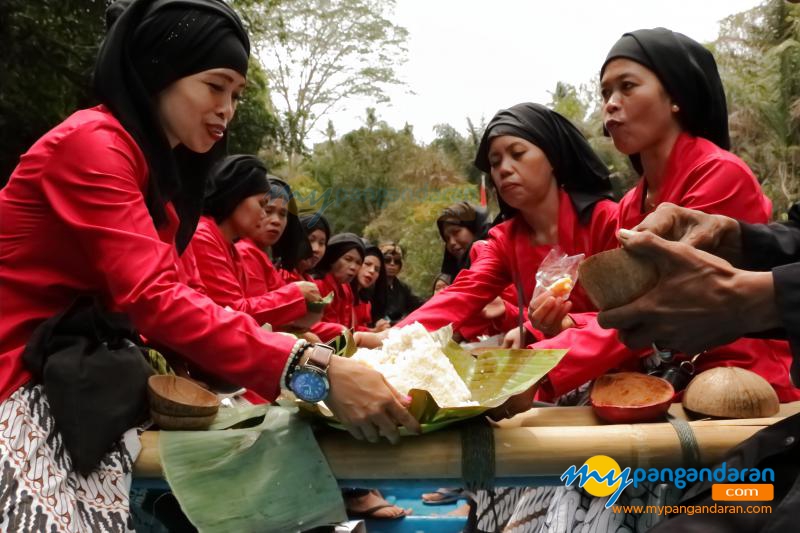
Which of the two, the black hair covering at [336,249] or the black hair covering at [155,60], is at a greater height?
the black hair covering at [155,60]

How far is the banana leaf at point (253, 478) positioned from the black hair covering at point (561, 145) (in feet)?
5.56

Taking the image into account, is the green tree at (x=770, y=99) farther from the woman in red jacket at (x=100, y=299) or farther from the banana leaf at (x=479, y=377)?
the woman in red jacket at (x=100, y=299)

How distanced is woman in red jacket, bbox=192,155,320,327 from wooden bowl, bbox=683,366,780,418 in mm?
2521

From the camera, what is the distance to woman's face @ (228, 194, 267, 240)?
14.3 feet

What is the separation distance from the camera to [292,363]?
6.26ft

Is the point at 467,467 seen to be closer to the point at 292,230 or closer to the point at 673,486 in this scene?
the point at 673,486

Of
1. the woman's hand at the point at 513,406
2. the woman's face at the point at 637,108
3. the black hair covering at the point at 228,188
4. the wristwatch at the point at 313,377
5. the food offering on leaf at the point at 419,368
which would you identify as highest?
the woman's face at the point at 637,108

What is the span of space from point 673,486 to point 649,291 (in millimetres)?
709

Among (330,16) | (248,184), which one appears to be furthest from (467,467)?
(330,16)

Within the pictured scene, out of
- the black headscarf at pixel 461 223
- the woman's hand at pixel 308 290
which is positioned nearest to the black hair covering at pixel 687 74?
the woman's hand at pixel 308 290

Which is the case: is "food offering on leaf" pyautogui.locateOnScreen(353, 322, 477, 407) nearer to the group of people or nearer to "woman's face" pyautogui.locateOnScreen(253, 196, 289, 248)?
the group of people

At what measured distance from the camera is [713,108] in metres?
2.61

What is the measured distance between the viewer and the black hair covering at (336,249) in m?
7.67

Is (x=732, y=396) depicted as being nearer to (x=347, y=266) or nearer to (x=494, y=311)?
(x=494, y=311)
